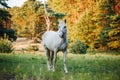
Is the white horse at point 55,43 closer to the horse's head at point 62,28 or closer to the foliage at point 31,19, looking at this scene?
the horse's head at point 62,28

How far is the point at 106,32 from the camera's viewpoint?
25.9 m

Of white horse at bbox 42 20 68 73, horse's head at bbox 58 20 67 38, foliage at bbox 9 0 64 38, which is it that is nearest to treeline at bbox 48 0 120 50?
foliage at bbox 9 0 64 38

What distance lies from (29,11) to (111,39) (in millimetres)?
11886

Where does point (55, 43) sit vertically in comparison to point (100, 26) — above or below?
above

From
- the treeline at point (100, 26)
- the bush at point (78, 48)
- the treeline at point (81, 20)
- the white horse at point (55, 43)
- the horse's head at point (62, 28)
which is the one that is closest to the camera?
the horse's head at point (62, 28)

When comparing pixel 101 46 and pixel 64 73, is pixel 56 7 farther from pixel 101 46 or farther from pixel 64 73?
pixel 64 73

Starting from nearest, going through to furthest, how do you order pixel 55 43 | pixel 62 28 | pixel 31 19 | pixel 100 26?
pixel 62 28
pixel 55 43
pixel 100 26
pixel 31 19

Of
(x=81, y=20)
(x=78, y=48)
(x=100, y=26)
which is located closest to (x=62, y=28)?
(x=78, y=48)

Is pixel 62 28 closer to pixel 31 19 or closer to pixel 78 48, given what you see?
pixel 78 48

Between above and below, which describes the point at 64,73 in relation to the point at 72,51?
above

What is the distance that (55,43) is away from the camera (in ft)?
33.3

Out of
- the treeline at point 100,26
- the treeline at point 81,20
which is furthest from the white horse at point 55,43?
the treeline at point 100,26

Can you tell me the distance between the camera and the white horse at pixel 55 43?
959cm

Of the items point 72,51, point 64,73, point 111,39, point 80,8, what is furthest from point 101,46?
point 64,73
